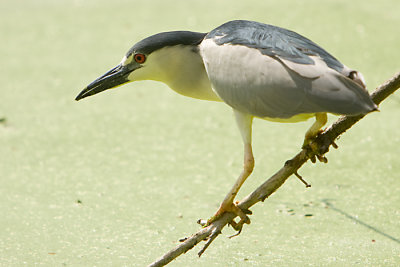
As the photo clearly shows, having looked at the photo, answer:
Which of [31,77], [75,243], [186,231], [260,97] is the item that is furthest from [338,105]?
[31,77]

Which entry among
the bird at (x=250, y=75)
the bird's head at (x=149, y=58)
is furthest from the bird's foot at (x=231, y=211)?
the bird's head at (x=149, y=58)

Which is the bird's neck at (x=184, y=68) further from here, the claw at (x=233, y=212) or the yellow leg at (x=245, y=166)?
the claw at (x=233, y=212)

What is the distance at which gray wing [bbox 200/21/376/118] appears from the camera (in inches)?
58.9

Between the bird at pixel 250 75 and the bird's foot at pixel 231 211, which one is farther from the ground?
the bird at pixel 250 75

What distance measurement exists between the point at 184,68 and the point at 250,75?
298 mm

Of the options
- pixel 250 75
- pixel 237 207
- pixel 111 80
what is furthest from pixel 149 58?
pixel 237 207

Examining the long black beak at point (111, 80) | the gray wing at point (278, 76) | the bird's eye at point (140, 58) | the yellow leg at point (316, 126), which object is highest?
the bird's eye at point (140, 58)

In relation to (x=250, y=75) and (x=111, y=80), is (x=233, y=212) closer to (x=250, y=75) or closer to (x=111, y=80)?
(x=250, y=75)

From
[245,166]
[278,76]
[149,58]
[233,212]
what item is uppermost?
[149,58]

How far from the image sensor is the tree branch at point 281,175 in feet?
5.38

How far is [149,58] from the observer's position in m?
1.87

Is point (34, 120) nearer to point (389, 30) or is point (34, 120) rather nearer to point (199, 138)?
point (199, 138)

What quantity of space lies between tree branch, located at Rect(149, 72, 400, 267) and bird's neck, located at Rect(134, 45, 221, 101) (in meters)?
0.32

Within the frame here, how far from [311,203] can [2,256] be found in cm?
110
